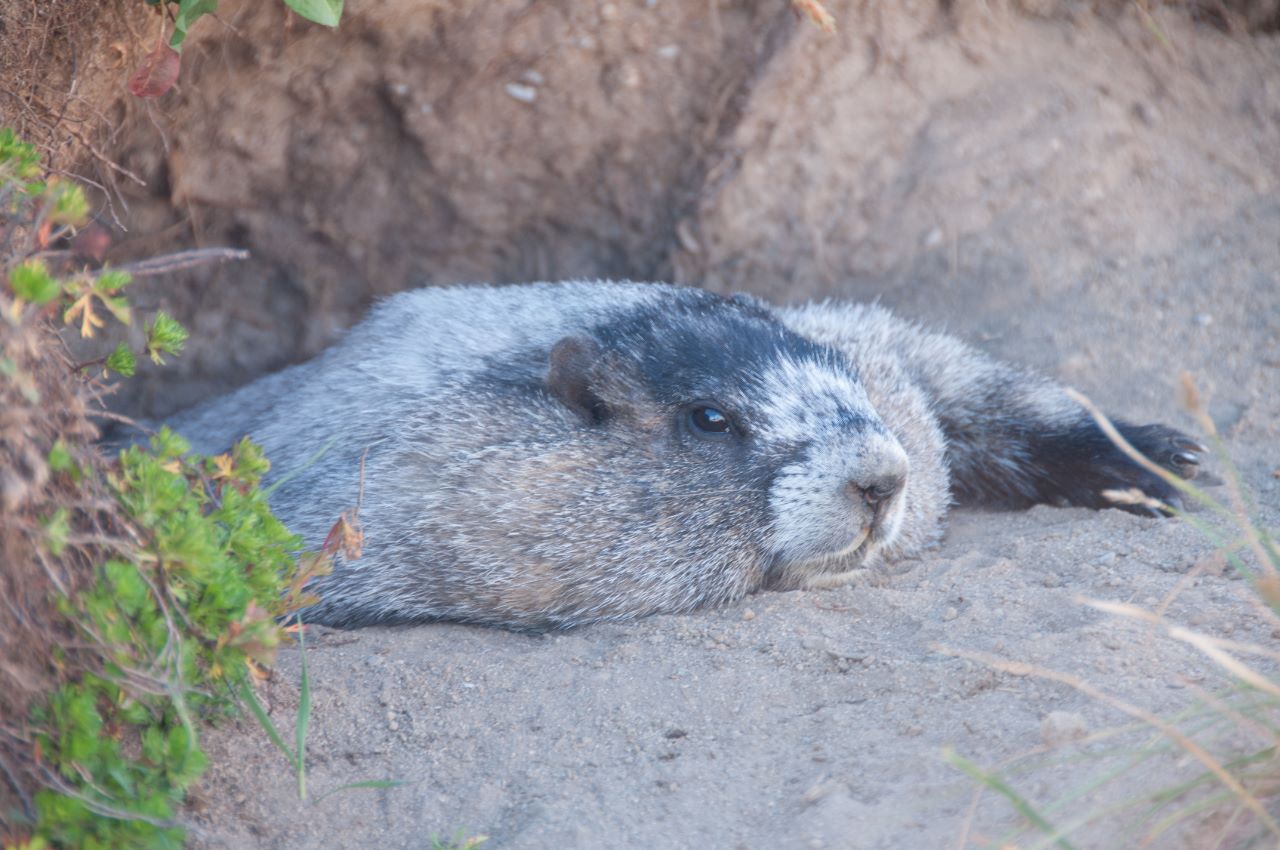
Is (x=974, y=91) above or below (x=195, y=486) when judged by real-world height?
above

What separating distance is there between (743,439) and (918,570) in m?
0.90

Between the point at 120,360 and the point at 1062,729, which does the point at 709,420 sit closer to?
the point at 1062,729

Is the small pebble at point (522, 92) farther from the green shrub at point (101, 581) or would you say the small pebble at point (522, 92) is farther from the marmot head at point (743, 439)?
the green shrub at point (101, 581)

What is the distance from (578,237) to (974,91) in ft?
7.68

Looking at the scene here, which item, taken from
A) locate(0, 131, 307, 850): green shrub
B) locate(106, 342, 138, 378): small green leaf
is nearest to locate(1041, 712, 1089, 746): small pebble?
locate(0, 131, 307, 850): green shrub

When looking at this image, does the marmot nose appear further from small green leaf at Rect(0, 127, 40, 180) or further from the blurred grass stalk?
small green leaf at Rect(0, 127, 40, 180)

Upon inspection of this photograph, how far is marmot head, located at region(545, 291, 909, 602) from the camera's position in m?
4.07

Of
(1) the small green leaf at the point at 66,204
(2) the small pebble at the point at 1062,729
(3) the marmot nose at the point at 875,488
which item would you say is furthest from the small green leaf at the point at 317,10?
(2) the small pebble at the point at 1062,729

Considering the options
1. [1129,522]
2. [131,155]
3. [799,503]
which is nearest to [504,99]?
[131,155]

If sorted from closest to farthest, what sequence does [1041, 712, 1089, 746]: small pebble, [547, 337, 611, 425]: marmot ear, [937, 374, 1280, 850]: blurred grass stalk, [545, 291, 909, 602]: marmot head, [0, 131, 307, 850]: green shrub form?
[937, 374, 1280, 850]: blurred grass stalk, [0, 131, 307, 850]: green shrub, [1041, 712, 1089, 746]: small pebble, [545, 291, 909, 602]: marmot head, [547, 337, 611, 425]: marmot ear

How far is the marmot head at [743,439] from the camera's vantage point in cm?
407

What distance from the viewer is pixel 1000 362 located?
228 inches

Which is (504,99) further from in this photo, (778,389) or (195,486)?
(195,486)

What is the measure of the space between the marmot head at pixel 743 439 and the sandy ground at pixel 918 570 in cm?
26
